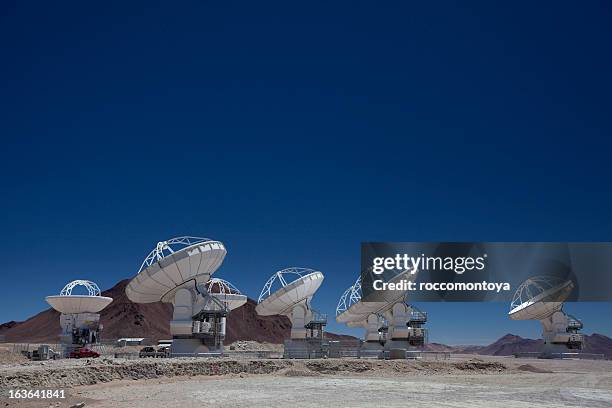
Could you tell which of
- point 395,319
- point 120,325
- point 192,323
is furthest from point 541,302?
point 120,325

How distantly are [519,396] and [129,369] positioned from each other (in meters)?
22.6

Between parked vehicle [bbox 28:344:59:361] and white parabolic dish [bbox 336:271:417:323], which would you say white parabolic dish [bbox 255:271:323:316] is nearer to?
white parabolic dish [bbox 336:271:417:323]

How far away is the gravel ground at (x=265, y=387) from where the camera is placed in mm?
26391

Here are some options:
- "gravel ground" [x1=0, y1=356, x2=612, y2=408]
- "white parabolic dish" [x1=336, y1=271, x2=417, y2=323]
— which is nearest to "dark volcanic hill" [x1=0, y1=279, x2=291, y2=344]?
"white parabolic dish" [x1=336, y1=271, x2=417, y2=323]

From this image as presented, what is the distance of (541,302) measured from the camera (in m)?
A: 78.2

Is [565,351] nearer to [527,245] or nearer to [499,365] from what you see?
[499,365]

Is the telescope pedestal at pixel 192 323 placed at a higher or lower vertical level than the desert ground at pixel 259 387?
higher

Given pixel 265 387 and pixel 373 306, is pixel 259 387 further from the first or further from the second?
pixel 373 306

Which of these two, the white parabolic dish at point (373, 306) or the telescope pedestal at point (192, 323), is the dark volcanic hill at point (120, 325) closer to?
the white parabolic dish at point (373, 306)

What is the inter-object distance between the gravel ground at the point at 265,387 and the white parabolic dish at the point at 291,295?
47.3 feet

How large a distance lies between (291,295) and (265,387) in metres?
29.0

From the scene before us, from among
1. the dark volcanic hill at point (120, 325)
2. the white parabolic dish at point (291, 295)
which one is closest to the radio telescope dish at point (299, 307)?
the white parabolic dish at point (291, 295)

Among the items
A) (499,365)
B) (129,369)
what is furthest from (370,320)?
(129,369)

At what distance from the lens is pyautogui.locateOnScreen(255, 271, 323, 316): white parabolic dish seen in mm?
62625
